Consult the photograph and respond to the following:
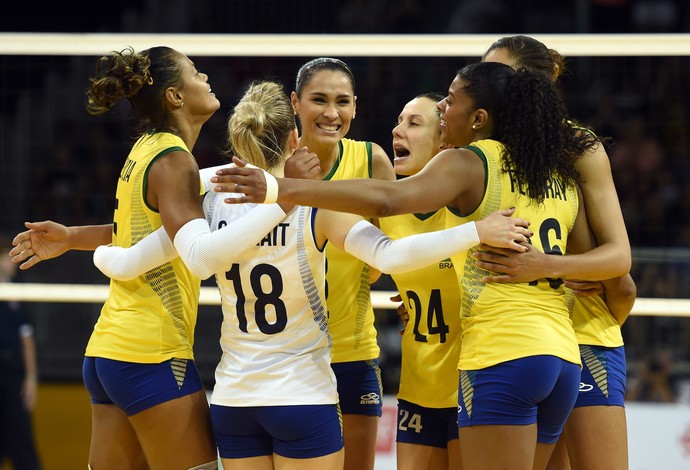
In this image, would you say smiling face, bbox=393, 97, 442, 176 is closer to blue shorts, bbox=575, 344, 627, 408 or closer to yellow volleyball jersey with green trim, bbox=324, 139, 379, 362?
yellow volleyball jersey with green trim, bbox=324, 139, 379, 362

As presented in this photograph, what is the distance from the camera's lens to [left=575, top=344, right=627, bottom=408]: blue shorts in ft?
11.2

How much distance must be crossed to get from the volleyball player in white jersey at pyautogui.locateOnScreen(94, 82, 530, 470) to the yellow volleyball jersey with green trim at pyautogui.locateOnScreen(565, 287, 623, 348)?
753mm

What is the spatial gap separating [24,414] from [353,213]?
5.83 metres

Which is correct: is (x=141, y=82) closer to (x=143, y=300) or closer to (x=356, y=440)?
(x=143, y=300)

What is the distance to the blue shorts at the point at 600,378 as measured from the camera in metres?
3.40

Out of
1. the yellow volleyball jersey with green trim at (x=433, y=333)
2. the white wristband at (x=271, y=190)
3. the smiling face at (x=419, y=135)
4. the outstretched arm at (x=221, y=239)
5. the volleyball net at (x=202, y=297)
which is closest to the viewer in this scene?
the white wristband at (x=271, y=190)

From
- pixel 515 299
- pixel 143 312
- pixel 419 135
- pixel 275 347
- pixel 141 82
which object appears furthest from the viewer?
pixel 419 135

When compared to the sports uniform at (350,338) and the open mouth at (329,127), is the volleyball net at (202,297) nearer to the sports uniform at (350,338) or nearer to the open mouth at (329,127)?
the sports uniform at (350,338)

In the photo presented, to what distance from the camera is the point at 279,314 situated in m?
3.12

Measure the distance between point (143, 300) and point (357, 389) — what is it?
1.01 metres

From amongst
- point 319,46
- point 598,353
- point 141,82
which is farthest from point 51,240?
point 598,353

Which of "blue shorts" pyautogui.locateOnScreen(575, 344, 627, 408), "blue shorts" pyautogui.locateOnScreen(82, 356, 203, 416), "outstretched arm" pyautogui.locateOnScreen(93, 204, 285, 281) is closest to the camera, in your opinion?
"outstretched arm" pyautogui.locateOnScreen(93, 204, 285, 281)

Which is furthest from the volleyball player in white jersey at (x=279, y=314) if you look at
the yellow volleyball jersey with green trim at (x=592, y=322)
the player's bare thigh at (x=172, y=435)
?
the yellow volleyball jersey with green trim at (x=592, y=322)

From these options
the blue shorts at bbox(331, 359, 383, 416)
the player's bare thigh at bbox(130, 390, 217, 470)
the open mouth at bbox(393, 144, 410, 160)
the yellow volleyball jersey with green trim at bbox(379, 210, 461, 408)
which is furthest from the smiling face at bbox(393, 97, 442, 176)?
the player's bare thigh at bbox(130, 390, 217, 470)
